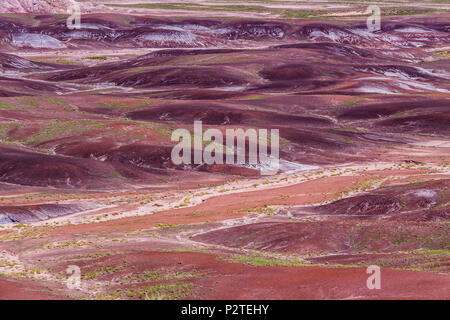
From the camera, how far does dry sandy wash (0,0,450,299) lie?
2530 cm

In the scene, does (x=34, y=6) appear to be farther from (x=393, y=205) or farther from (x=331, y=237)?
(x=331, y=237)

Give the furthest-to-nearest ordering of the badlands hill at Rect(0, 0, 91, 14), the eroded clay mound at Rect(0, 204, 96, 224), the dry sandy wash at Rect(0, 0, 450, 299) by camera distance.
Answer: the badlands hill at Rect(0, 0, 91, 14)
the eroded clay mound at Rect(0, 204, 96, 224)
the dry sandy wash at Rect(0, 0, 450, 299)

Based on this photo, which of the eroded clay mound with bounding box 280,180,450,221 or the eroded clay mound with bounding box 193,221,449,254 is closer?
the eroded clay mound with bounding box 193,221,449,254

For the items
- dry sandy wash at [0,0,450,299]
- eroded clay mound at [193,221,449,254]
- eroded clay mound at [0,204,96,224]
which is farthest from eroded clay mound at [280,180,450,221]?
eroded clay mound at [0,204,96,224]

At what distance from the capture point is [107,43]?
163 m

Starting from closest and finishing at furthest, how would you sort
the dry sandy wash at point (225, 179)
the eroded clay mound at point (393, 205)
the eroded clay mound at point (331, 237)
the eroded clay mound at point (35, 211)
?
the dry sandy wash at point (225, 179), the eroded clay mound at point (331, 237), the eroded clay mound at point (393, 205), the eroded clay mound at point (35, 211)

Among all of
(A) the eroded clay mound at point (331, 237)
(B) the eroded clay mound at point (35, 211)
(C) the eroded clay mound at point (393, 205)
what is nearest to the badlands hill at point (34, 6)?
(B) the eroded clay mound at point (35, 211)

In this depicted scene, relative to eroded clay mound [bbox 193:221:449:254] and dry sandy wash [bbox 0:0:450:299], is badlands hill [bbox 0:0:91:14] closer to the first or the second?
dry sandy wash [bbox 0:0:450:299]

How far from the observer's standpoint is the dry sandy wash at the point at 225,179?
2530 cm

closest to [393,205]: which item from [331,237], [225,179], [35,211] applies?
[331,237]

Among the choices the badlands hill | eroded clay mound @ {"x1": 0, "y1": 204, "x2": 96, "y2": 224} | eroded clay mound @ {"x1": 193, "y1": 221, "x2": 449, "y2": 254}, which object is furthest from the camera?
the badlands hill

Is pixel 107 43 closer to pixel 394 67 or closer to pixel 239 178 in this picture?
pixel 394 67

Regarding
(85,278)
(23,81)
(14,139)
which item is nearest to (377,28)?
(23,81)

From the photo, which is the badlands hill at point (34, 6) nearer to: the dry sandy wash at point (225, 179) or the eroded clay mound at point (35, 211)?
the dry sandy wash at point (225, 179)
